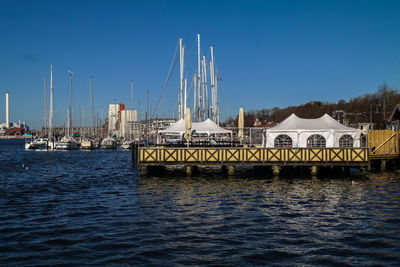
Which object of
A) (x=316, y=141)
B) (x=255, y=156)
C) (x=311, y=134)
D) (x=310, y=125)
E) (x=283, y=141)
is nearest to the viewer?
(x=255, y=156)

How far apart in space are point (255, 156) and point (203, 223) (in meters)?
16.8

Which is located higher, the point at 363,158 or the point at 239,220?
the point at 363,158

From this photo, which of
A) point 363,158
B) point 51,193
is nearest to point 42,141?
point 51,193

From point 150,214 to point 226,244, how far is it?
256 inches

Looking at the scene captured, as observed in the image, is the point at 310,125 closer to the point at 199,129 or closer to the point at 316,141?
the point at 316,141

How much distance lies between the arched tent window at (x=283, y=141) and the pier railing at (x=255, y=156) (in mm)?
6039

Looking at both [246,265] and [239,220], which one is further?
[239,220]

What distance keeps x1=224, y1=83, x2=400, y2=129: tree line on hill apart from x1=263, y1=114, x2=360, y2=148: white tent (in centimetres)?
1022

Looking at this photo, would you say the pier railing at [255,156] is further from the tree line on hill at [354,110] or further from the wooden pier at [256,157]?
the tree line on hill at [354,110]

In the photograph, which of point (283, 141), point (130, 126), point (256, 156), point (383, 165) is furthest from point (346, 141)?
point (130, 126)

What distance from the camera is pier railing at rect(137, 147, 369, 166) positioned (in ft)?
113

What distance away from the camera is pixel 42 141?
10388 centimetres

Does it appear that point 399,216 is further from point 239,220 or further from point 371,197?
point 239,220

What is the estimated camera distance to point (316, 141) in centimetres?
4003
